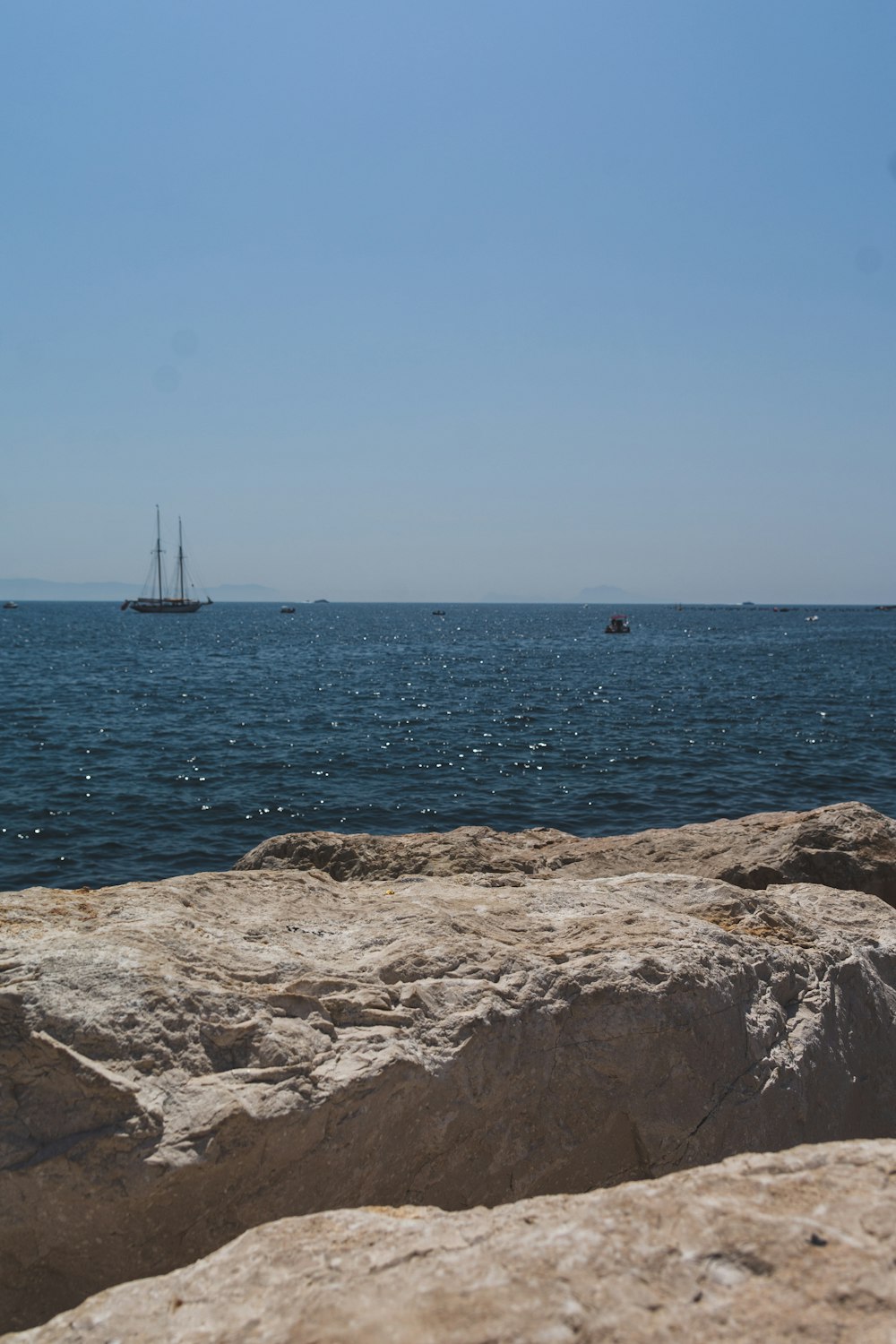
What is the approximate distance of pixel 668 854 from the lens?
1022cm

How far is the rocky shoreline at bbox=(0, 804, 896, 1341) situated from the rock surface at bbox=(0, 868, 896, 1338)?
0.02 meters

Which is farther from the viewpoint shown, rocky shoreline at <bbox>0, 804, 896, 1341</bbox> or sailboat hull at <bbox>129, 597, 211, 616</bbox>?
sailboat hull at <bbox>129, 597, 211, 616</bbox>

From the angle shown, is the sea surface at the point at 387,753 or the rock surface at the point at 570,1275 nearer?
the rock surface at the point at 570,1275

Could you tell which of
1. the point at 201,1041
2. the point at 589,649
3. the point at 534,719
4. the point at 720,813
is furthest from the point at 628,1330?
the point at 589,649

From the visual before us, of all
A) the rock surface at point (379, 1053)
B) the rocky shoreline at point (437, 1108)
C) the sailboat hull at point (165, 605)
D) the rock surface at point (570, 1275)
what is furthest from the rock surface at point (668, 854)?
the sailboat hull at point (165, 605)

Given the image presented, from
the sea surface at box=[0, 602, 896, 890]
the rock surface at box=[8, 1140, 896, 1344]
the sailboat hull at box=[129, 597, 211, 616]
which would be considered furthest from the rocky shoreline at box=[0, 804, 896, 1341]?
the sailboat hull at box=[129, 597, 211, 616]

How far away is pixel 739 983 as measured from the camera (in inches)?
225

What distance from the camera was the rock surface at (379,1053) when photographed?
4.04 meters

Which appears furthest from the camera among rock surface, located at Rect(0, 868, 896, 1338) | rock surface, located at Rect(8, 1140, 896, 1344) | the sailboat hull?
the sailboat hull

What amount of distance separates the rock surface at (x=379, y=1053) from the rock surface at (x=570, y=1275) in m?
1.21

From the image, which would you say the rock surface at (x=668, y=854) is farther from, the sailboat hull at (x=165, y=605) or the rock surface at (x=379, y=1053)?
the sailboat hull at (x=165, y=605)

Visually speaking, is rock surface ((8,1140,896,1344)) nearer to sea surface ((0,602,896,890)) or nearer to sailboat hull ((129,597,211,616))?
sea surface ((0,602,896,890))

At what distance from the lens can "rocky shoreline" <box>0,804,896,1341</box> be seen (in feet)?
8.80

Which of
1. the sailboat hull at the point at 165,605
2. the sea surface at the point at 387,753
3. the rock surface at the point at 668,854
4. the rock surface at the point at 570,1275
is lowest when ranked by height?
the sea surface at the point at 387,753
